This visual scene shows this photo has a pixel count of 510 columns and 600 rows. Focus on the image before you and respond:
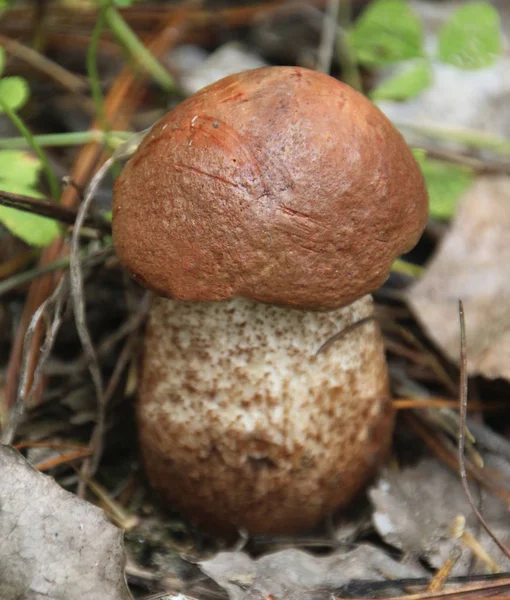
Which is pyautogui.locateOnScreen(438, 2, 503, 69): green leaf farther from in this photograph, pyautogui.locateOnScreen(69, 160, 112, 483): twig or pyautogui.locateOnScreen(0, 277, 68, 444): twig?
pyautogui.locateOnScreen(0, 277, 68, 444): twig

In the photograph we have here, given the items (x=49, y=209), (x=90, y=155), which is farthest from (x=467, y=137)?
(x=49, y=209)

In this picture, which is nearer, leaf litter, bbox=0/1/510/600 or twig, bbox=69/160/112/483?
leaf litter, bbox=0/1/510/600

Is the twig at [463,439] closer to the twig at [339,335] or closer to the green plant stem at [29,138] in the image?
the twig at [339,335]

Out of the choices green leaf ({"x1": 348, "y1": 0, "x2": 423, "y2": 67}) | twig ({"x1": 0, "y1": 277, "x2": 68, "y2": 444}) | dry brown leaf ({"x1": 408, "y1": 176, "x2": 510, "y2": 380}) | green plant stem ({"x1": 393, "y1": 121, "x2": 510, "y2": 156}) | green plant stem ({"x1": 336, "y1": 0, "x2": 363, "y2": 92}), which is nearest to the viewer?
twig ({"x1": 0, "y1": 277, "x2": 68, "y2": 444})

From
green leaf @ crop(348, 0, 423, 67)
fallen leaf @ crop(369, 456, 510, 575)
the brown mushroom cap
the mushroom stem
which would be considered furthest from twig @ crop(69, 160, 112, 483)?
green leaf @ crop(348, 0, 423, 67)

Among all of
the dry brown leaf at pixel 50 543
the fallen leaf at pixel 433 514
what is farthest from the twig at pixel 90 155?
the fallen leaf at pixel 433 514
